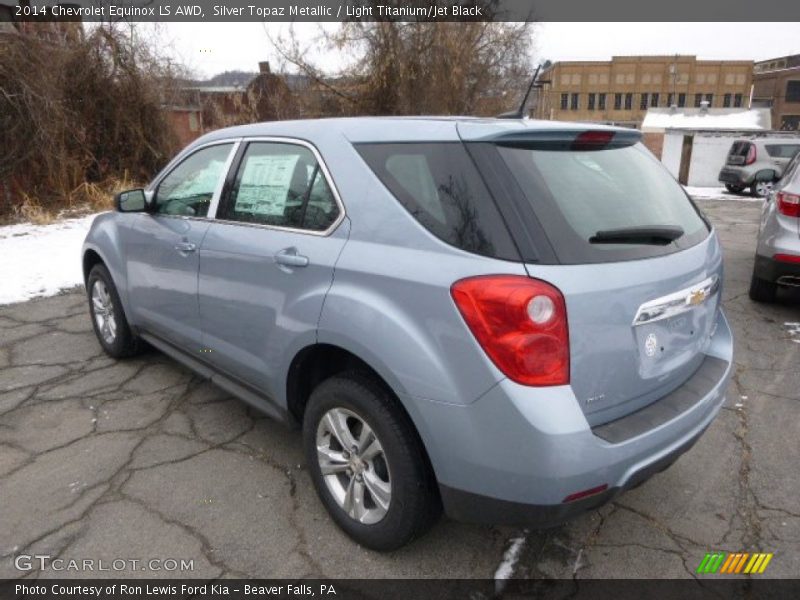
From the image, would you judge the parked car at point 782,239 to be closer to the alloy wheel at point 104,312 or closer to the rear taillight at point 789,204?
the rear taillight at point 789,204

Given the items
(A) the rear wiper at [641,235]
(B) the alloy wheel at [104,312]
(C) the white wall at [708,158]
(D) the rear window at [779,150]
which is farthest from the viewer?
(C) the white wall at [708,158]

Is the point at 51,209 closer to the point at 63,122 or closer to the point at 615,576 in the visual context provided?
the point at 63,122

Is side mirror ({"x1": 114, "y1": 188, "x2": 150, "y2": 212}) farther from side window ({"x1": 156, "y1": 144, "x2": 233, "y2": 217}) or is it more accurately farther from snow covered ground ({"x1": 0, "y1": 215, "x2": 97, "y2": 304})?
snow covered ground ({"x1": 0, "y1": 215, "x2": 97, "y2": 304})

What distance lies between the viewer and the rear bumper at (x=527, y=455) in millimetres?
1729

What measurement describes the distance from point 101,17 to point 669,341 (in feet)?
43.4

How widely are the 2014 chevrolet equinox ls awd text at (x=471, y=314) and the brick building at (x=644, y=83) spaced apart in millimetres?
79448

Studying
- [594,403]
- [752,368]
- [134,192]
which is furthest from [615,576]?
[134,192]

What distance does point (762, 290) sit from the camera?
5441mm

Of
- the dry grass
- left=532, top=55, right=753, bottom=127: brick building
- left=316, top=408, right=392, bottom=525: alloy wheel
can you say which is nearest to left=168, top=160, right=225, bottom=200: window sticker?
left=316, top=408, right=392, bottom=525: alloy wheel

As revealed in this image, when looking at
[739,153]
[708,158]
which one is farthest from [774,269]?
[708,158]

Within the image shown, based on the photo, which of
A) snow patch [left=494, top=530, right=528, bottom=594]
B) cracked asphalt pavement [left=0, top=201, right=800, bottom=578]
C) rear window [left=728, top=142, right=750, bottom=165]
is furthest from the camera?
rear window [left=728, top=142, right=750, bottom=165]

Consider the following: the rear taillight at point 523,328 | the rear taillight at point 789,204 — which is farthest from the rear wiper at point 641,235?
the rear taillight at point 789,204

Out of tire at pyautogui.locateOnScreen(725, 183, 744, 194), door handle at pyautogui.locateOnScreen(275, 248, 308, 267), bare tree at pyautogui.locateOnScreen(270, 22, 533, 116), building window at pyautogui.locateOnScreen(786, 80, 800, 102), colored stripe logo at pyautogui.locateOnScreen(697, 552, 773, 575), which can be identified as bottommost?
tire at pyautogui.locateOnScreen(725, 183, 744, 194)

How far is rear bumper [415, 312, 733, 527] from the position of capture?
173 centimetres
